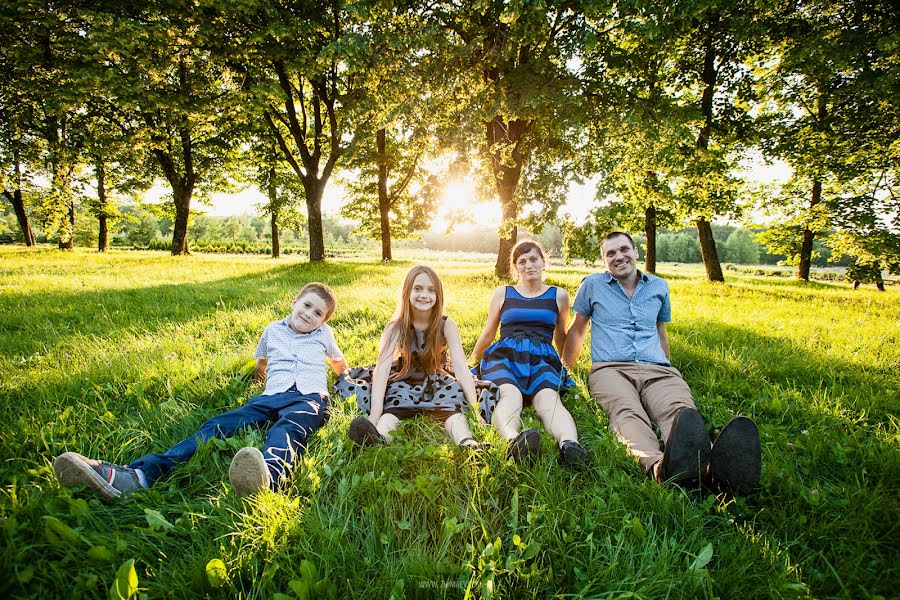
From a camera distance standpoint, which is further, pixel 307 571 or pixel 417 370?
pixel 417 370

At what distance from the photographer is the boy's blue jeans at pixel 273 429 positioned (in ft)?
7.68

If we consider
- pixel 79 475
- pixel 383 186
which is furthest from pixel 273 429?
pixel 383 186

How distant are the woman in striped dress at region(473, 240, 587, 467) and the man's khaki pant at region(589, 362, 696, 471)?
1.30 ft

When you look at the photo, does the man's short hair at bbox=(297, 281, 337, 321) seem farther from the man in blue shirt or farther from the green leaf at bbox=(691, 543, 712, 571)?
the green leaf at bbox=(691, 543, 712, 571)

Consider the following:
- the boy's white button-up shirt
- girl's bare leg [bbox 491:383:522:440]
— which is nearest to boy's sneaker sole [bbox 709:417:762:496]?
girl's bare leg [bbox 491:383:522:440]

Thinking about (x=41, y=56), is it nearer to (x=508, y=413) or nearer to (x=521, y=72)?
(x=521, y=72)

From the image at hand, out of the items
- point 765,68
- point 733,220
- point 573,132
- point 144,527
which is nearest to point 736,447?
point 144,527

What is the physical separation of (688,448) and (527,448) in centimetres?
94

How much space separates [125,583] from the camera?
1441mm

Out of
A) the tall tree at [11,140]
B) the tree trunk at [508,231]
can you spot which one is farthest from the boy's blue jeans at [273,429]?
the tall tree at [11,140]

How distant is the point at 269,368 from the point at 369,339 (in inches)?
80.3

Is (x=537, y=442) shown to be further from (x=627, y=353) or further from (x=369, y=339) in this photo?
(x=369, y=339)

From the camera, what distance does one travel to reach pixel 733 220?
17.0 m

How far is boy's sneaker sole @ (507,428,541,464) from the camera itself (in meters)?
2.44
